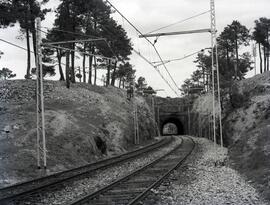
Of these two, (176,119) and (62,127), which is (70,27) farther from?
(176,119)

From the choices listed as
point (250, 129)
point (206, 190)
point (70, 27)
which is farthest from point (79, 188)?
point (70, 27)

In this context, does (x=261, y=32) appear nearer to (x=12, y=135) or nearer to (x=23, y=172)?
(x=12, y=135)

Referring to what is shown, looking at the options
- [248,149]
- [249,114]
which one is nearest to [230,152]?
[248,149]

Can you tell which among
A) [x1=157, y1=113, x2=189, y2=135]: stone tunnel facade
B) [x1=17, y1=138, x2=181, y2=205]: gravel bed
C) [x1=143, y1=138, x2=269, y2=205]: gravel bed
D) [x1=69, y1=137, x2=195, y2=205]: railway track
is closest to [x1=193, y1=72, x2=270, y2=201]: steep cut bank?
[x1=143, y1=138, x2=269, y2=205]: gravel bed

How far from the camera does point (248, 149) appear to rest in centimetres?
2183

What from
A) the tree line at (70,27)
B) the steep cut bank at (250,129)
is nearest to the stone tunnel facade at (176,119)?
the tree line at (70,27)

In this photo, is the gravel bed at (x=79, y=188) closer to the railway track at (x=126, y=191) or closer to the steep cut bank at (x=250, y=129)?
the railway track at (x=126, y=191)

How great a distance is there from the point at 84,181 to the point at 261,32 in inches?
2068

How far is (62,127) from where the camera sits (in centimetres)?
2875

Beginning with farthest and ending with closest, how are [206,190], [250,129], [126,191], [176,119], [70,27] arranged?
[176,119], [70,27], [250,129], [126,191], [206,190]

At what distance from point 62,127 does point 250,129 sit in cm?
1379

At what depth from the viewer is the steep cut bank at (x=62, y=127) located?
856 inches

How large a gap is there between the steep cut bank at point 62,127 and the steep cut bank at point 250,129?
10.0 metres

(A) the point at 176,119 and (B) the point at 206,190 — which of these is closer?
(B) the point at 206,190
